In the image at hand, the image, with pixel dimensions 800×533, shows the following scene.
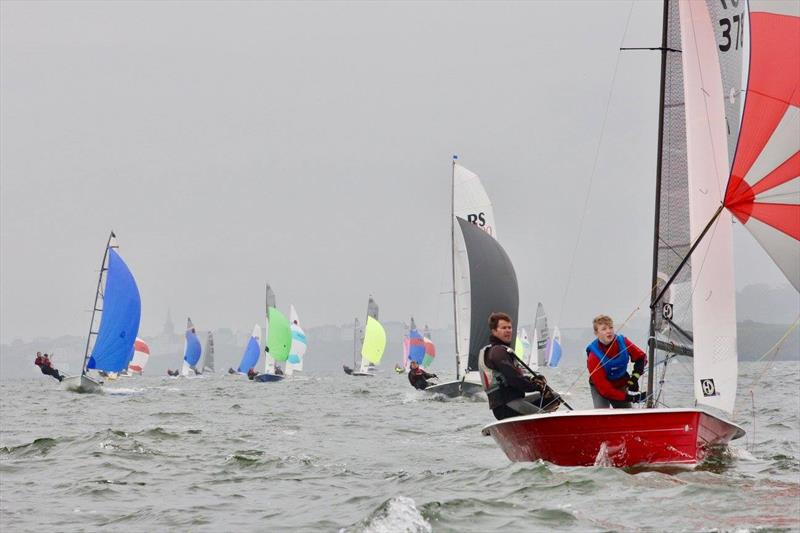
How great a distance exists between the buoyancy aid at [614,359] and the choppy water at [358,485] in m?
1.23

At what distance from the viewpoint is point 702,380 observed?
32.3ft

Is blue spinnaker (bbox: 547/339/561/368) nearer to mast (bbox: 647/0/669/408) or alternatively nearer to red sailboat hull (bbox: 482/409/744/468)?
mast (bbox: 647/0/669/408)

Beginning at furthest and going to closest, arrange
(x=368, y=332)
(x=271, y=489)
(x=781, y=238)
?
1. (x=368, y=332)
2. (x=271, y=489)
3. (x=781, y=238)

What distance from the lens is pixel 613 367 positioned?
33.3 ft

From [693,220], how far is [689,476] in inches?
106

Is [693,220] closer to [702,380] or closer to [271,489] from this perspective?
[702,380]

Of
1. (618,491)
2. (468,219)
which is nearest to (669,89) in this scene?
(618,491)

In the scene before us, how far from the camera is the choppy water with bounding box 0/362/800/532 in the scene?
7.05 m

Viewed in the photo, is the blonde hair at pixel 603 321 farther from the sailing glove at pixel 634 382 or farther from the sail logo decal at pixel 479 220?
the sail logo decal at pixel 479 220

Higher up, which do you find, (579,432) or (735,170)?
(735,170)

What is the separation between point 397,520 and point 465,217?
70.0ft

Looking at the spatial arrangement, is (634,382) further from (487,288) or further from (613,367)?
(487,288)

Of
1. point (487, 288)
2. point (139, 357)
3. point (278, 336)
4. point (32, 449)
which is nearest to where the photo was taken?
point (32, 449)

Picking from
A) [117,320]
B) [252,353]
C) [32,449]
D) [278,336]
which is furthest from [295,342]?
[32,449]
